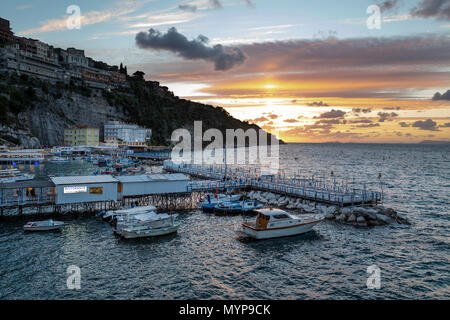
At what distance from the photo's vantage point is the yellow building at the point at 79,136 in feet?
532

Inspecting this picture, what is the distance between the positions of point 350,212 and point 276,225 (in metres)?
13.0

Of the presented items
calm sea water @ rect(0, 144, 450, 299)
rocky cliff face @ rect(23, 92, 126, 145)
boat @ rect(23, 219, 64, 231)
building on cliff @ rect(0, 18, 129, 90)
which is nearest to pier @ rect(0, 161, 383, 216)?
calm sea water @ rect(0, 144, 450, 299)

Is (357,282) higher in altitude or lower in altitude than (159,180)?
lower

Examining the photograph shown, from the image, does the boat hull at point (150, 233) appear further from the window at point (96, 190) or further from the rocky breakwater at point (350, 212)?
the rocky breakwater at point (350, 212)

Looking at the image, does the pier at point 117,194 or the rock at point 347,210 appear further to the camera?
the rock at point 347,210

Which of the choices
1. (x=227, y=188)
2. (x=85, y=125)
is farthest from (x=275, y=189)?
(x=85, y=125)

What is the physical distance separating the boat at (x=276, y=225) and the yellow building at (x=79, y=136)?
14536cm

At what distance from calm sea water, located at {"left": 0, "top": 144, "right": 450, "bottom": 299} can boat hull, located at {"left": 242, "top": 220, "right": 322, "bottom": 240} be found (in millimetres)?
666

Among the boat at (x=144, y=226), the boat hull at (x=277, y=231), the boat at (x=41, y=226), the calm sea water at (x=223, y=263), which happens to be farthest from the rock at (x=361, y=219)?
the boat at (x=41, y=226)

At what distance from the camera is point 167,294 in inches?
912

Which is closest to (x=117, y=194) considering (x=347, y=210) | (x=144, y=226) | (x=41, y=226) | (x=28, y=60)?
(x=41, y=226)

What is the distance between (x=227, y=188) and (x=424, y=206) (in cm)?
3397

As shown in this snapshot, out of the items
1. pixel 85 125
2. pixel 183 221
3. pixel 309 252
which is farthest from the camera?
pixel 85 125
